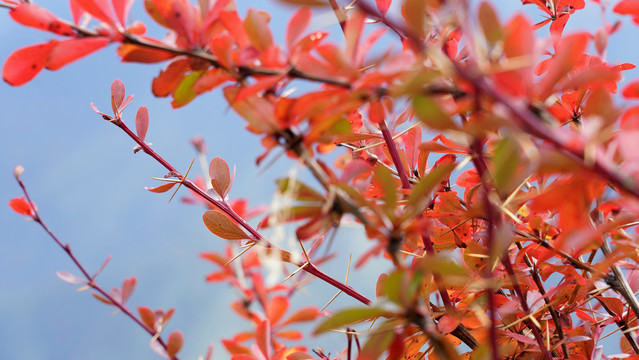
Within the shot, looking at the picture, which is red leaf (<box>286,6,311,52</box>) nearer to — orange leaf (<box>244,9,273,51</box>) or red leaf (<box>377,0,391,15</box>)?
orange leaf (<box>244,9,273,51</box>)

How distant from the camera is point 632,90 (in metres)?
0.28

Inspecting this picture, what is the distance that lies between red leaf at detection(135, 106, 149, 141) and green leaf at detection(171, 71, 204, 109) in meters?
0.28

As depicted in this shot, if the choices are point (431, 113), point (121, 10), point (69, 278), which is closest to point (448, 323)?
point (431, 113)

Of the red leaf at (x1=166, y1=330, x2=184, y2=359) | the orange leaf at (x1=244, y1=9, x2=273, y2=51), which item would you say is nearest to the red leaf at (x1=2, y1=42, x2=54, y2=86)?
the orange leaf at (x1=244, y1=9, x2=273, y2=51)

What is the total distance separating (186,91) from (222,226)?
24 centimetres

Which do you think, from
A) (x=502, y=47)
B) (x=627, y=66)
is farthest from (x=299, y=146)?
(x=627, y=66)

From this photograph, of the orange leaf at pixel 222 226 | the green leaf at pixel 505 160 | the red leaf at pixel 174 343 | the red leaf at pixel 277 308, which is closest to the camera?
the green leaf at pixel 505 160

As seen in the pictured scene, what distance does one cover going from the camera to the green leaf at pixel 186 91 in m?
0.33

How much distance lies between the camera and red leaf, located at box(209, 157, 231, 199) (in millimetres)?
583

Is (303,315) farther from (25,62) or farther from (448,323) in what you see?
(25,62)

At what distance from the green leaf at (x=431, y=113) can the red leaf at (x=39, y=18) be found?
→ 251mm

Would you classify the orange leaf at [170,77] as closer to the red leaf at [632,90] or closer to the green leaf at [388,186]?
the green leaf at [388,186]

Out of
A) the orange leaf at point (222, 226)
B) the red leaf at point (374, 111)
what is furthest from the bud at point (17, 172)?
the red leaf at point (374, 111)

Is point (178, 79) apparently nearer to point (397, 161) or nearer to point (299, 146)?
point (299, 146)
